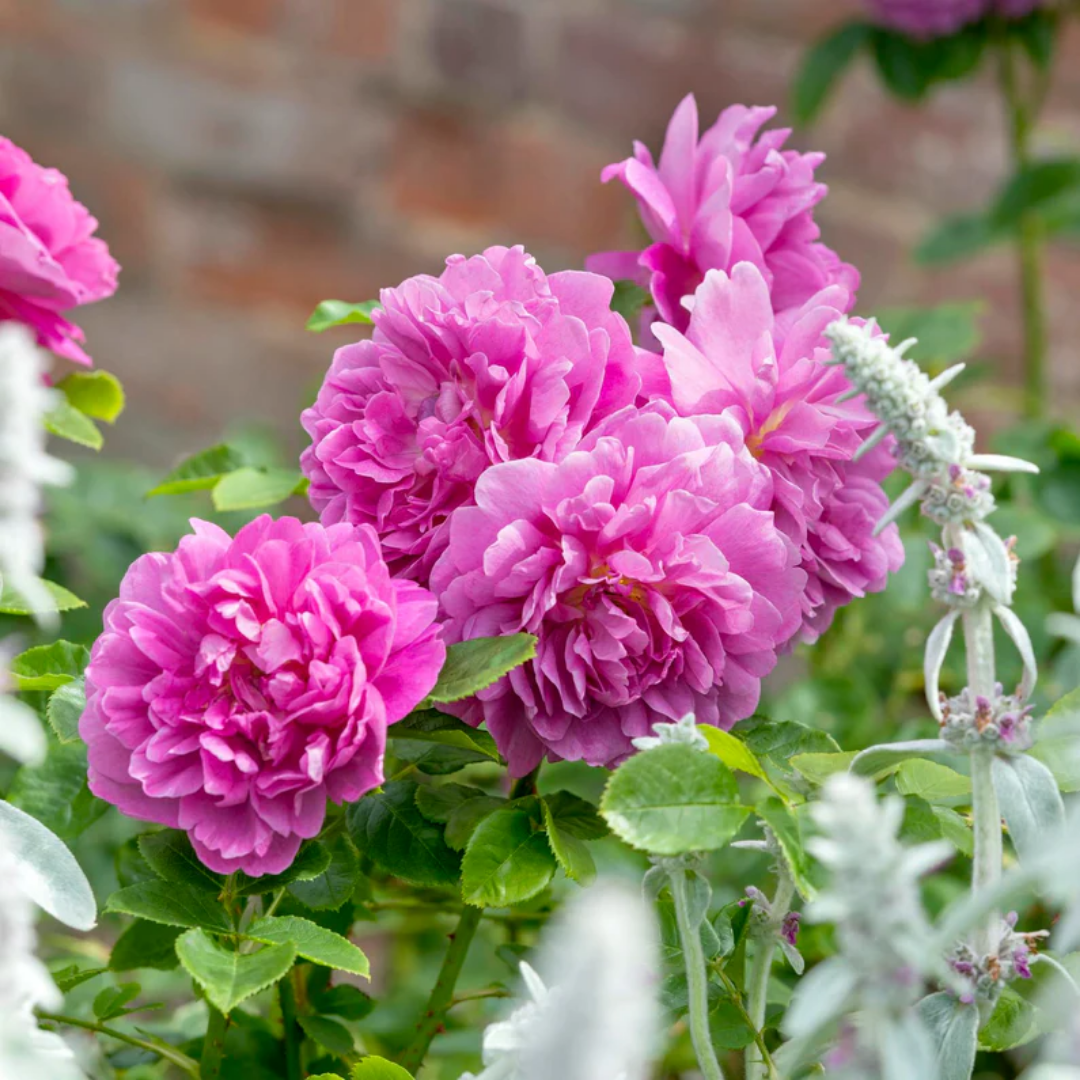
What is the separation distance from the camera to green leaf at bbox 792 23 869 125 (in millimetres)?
1319

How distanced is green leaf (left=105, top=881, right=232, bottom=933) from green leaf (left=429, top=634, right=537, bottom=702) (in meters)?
0.10

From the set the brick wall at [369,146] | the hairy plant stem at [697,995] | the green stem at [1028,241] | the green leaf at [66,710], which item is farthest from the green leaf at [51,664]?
the brick wall at [369,146]

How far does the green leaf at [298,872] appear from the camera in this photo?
416mm

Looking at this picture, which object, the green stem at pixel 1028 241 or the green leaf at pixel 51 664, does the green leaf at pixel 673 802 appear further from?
the green stem at pixel 1028 241

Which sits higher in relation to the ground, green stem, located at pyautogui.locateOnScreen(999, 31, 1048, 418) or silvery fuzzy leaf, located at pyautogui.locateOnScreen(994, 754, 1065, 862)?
green stem, located at pyautogui.locateOnScreen(999, 31, 1048, 418)

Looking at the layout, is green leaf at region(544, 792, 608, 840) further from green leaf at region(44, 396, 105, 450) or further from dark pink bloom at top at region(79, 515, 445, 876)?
green leaf at region(44, 396, 105, 450)

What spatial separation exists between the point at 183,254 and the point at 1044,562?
1.18 meters

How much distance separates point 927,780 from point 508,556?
0.15 metres

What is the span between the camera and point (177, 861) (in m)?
0.43

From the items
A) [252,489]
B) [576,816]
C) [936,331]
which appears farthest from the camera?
[936,331]

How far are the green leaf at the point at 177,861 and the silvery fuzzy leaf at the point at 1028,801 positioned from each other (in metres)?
0.23

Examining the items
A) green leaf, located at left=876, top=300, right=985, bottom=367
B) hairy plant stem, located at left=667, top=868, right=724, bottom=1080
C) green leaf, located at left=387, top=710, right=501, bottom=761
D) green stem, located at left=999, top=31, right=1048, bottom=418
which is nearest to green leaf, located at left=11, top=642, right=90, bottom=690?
green leaf, located at left=387, top=710, right=501, bottom=761

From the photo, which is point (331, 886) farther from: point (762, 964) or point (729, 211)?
point (729, 211)

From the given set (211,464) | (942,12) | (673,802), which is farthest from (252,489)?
(942,12)
